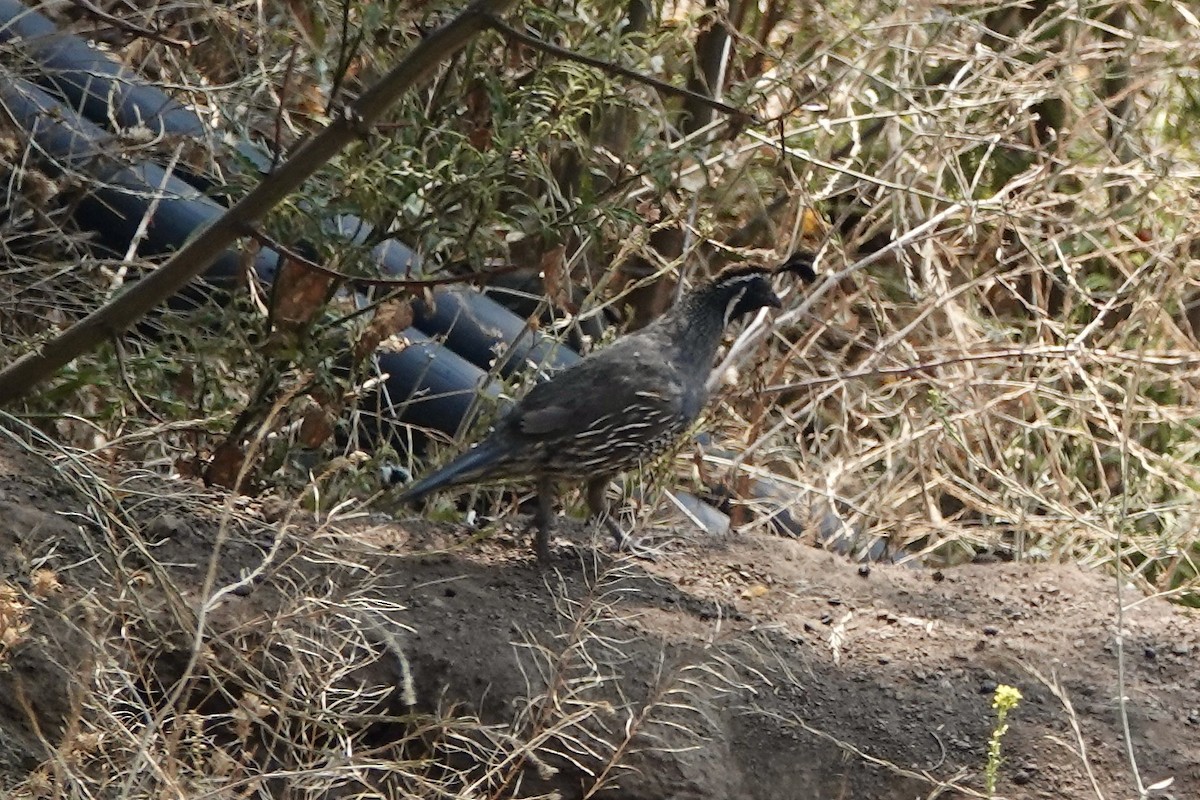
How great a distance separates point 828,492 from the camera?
5.56 meters

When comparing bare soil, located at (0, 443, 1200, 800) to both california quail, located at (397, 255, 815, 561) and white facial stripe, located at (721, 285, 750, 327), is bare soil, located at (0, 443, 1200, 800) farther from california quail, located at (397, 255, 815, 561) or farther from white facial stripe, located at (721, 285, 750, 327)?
white facial stripe, located at (721, 285, 750, 327)

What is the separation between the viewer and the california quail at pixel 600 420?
14.1 feet

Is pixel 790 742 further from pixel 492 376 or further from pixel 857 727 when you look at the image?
pixel 492 376

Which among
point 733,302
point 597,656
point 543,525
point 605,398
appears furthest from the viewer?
point 733,302

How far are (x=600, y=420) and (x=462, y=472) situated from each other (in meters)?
0.40

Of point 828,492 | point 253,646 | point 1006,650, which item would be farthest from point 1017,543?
point 253,646

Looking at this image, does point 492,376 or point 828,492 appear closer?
point 492,376

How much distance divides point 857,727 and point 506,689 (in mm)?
831

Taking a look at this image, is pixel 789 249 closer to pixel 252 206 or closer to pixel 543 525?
pixel 543 525

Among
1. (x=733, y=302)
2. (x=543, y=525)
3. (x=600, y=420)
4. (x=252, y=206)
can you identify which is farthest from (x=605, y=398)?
(x=252, y=206)

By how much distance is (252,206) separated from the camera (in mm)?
3391

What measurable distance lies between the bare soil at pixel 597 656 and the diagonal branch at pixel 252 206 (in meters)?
0.25

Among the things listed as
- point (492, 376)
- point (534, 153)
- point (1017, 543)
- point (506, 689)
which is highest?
point (534, 153)

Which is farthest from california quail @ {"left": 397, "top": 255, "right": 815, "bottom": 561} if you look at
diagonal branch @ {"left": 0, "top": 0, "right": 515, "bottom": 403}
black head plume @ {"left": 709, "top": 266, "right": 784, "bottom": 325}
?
diagonal branch @ {"left": 0, "top": 0, "right": 515, "bottom": 403}
